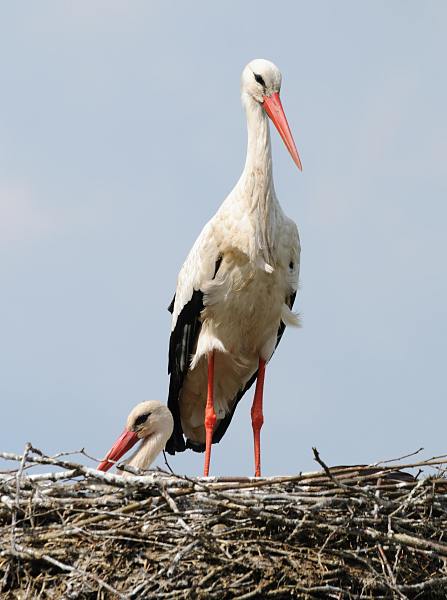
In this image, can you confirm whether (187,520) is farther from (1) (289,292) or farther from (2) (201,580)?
(1) (289,292)

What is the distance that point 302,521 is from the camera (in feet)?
19.1

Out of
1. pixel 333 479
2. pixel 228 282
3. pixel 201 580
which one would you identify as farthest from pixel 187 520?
pixel 228 282

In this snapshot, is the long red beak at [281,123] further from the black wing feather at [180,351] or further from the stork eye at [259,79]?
the black wing feather at [180,351]

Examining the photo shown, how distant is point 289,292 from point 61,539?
265 centimetres

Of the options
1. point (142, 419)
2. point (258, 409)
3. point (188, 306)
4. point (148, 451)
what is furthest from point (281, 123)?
point (148, 451)

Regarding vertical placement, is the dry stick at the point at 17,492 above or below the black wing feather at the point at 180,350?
below

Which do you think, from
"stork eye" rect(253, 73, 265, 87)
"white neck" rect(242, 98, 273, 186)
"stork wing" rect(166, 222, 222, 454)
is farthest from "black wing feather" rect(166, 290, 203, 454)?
"stork eye" rect(253, 73, 265, 87)

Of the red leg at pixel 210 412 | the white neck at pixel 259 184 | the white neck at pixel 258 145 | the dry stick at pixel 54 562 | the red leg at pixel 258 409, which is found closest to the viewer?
the dry stick at pixel 54 562

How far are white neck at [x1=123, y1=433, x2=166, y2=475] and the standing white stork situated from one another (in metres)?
0.30

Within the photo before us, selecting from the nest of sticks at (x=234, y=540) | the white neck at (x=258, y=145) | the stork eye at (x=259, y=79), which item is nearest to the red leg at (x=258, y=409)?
the white neck at (x=258, y=145)

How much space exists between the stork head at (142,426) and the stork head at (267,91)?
5.58 feet

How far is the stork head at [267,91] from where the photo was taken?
26.9ft

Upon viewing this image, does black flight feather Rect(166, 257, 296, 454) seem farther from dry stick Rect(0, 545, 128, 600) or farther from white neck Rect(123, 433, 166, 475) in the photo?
dry stick Rect(0, 545, 128, 600)

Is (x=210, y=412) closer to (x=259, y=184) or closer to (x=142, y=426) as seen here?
(x=142, y=426)
